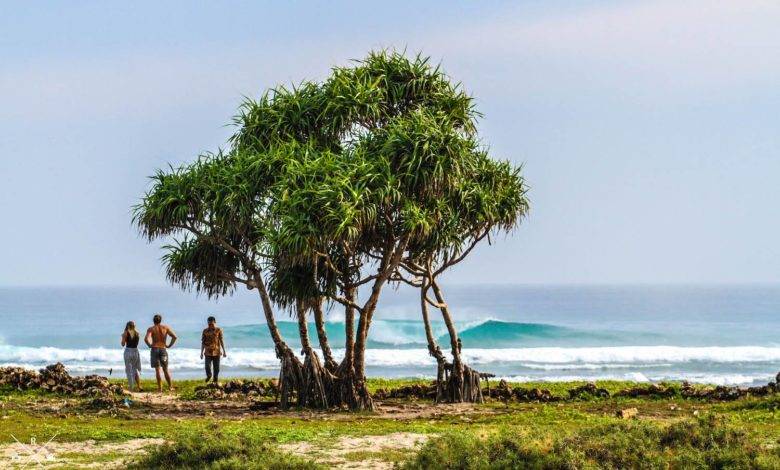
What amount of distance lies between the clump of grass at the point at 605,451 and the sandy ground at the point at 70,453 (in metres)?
3.47

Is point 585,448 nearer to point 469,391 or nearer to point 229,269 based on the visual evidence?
point 469,391

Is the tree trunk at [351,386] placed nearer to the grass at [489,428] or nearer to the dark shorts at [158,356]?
the grass at [489,428]

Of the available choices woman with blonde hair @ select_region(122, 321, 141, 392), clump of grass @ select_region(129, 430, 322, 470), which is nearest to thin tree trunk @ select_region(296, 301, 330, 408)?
woman with blonde hair @ select_region(122, 321, 141, 392)

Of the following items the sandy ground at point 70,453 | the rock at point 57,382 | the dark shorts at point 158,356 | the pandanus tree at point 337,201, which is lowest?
the sandy ground at point 70,453

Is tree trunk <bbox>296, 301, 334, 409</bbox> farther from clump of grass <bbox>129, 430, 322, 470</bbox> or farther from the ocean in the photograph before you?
clump of grass <bbox>129, 430, 322, 470</bbox>

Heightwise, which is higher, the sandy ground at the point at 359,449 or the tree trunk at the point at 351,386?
the tree trunk at the point at 351,386

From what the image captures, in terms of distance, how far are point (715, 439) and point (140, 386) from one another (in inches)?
537

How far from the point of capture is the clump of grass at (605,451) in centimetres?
1152

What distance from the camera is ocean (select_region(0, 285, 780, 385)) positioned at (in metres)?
39.7

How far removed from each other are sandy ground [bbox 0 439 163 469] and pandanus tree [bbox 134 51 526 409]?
425cm

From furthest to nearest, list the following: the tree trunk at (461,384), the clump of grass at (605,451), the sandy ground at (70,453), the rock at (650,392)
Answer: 1. the rock at (650,392)
2. the tree trunk at (461,384)
3. the sandy ground at (70,453)
4. the clump of grass at (605,451)

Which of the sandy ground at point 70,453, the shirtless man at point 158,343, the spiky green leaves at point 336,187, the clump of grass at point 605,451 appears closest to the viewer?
the clump of grass at point 605,451

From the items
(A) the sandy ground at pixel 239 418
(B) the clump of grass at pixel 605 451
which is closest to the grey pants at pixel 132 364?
(A) the sandy ground at pixel 239 418

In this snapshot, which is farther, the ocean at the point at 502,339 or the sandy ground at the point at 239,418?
the ocean at the point at 502,339
